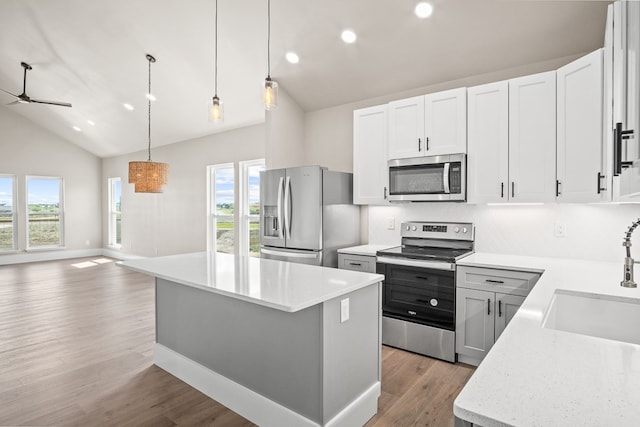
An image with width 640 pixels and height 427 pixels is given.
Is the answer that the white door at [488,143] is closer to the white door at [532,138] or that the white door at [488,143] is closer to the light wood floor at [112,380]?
the white door at [532,138]

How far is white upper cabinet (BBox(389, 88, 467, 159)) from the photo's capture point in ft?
10.4

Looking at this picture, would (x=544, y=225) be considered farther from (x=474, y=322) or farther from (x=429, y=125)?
(x=429, y=125)

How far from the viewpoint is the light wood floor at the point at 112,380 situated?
7.72ft

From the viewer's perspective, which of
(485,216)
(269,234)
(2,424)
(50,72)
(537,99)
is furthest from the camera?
(50,72)

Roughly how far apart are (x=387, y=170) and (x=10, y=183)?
9194mm

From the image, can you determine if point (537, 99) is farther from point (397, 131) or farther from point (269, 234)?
point (269, 234)

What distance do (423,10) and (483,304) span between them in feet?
8.12

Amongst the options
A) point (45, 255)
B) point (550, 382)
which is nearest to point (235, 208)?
point (550, 382)

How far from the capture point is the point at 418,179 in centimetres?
340

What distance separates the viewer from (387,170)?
363cm

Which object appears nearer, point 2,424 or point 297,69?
point 2,424

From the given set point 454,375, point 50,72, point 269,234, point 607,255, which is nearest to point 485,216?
point 607,255

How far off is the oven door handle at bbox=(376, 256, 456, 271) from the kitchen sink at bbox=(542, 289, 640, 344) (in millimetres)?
1102

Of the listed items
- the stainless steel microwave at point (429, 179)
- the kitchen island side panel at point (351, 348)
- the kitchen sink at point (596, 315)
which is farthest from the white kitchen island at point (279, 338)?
the stainless steel microwave at point (429, 179)
